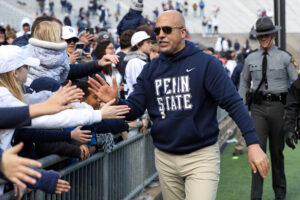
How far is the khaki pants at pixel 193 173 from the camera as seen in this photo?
3795 mm

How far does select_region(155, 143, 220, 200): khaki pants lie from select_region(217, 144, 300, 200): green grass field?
2.71 m

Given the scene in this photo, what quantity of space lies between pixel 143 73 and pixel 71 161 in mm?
949

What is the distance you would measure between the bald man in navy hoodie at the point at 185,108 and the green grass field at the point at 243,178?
2833 mm

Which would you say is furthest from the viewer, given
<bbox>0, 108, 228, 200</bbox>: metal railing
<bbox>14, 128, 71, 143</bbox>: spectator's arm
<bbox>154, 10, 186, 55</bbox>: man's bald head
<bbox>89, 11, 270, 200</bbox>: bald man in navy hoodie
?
<bbox>154, 10, 186, 55</bbox>: man's bald head

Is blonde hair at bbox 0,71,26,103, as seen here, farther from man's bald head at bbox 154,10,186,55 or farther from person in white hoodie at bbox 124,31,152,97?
person in white hoodie at bbox 124,31,152,97

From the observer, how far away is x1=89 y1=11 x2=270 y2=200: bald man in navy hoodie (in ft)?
12.4

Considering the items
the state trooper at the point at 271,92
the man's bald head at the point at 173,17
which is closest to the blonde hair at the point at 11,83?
the man's bald head at the point at 173,17

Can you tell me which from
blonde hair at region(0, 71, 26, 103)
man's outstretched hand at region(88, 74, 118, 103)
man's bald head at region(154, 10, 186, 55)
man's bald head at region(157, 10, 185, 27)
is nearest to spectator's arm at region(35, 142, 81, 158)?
man's outstretched hand at region(88, 74, 118, 103)

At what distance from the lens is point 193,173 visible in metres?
3.86

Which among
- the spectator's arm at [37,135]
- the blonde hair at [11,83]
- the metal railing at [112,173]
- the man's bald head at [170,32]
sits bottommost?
the metal railing at [112,173]

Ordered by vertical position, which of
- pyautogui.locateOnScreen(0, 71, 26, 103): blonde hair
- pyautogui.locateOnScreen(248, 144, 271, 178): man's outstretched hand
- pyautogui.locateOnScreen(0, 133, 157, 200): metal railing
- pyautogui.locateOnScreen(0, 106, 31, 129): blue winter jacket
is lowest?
pyautogui.locateOnScreen(0, 133, 157, 200): metal railing

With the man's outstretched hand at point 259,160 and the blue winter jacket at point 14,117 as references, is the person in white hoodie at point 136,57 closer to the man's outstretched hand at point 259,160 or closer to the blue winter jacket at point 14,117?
the man's outstretched hand at point 259,160

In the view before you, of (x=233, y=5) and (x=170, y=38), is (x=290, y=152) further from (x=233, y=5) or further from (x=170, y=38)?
(x=233, y=5)

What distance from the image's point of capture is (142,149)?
589 centimetres
